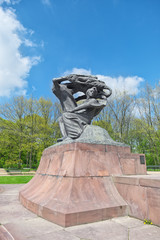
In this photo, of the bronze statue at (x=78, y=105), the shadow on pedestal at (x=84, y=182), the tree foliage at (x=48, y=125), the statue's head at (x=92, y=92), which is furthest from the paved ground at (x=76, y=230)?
the tree foliage at (x=48, y=125)

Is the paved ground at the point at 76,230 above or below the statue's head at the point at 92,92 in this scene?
below

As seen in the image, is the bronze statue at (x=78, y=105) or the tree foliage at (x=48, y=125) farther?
the tree foliage at (x=48, y=125)

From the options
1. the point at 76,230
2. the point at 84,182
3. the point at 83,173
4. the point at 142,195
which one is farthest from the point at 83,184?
the point at 142,195

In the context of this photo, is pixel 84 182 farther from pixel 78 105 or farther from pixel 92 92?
pixel 92 92

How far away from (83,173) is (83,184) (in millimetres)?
277

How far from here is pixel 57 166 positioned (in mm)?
5176

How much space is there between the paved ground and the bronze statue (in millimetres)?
2938

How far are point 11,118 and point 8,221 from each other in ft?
76.9

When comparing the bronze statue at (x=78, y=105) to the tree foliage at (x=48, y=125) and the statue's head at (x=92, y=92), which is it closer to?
the statue's head at (x=92, y=92)

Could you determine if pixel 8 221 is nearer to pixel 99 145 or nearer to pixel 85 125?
pixel 99 145

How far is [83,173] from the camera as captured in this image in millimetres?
4477

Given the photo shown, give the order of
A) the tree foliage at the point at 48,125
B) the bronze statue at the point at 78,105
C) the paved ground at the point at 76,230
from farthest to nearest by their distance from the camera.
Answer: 1. the tree foliage at the point at 48,125
2. the bronze statue at the point at 78,105
3. the paved ground at the point at 76,230

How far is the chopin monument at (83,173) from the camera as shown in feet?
12.3

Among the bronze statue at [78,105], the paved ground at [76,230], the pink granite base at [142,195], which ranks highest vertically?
the bronze statue at [78,105]
